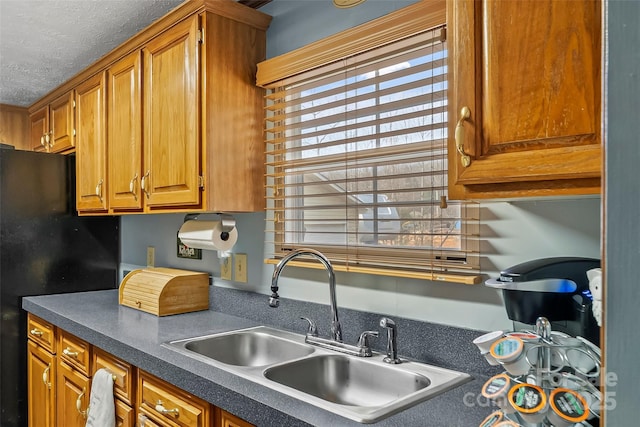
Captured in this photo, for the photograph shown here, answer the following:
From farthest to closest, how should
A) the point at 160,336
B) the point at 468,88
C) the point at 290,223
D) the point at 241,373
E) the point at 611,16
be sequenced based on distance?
the point at 290,223 < the point at 160,336 < the point at 241,373 < the point at 468,88 < the point at 611,16

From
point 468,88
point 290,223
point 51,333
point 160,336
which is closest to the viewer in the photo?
point 468,88

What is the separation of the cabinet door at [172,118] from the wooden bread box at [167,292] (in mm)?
370

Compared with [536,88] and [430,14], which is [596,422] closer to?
[536,88]

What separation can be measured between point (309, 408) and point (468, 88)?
31.4 inches

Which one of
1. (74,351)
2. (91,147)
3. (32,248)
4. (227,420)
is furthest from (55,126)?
(227,420)

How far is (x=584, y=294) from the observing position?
3.47 ft

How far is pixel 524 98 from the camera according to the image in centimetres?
97

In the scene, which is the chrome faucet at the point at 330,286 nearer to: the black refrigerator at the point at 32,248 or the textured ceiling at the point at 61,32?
the textured ceiling at the point at 61,32

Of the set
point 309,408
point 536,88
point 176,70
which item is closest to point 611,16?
point 536,88

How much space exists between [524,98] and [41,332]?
2.62 meters

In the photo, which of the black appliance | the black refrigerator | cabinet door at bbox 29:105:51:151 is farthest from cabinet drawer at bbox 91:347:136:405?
cabinet door at bbox 29:105:51:151

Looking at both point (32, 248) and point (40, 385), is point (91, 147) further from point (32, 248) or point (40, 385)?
point (40, 385)

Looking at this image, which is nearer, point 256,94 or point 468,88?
point 468,88

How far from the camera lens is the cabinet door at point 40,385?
8.07 ft
